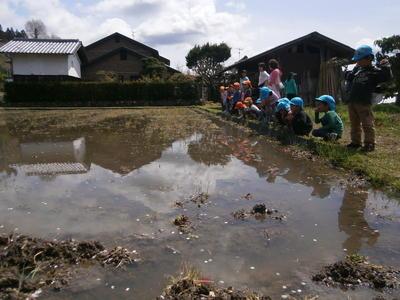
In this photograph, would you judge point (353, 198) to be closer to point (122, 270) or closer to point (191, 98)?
point (122, 270)

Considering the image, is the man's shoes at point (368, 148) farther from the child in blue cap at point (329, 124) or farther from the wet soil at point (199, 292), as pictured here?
the wet soil at point (199, 292)

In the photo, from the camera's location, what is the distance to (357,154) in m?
7.30

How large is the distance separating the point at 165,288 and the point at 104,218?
1721mm

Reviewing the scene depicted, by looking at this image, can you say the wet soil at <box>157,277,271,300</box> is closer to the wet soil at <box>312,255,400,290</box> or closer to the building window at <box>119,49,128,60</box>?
the wet soil at <box>312,255,400,290</box>

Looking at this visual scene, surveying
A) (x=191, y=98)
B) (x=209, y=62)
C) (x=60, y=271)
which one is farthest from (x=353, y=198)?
(x=209, y=62)

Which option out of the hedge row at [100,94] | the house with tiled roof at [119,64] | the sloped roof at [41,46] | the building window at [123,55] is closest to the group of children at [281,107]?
the hedge row at [100,94]

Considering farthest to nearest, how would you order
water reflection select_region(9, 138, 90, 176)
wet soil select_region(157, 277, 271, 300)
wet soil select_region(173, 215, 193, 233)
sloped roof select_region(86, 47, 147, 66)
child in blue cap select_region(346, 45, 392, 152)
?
1. sloped roof select_region(86, 47, 147, 66)
2. child in blue cap select_region(346, 45, 392, 152)
3. water reflection select_region(9, 138, 90, 176)
4. wet soil select_region(173, 215, 193, 233)
5. wet soil select_region(157, 277, 271, 300)

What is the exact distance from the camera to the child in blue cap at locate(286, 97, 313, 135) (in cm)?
965

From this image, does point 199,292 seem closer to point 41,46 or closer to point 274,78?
point 274,78

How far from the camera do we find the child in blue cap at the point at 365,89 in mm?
7770

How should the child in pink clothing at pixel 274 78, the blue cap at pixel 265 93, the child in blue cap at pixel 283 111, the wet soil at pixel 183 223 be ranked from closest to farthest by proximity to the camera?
the wet soil at pixel 183 223 → the child in blue cap at pixel 283 111 → the blue cap at pixel 265 93 → the child in pink clothing at pixel 274 78

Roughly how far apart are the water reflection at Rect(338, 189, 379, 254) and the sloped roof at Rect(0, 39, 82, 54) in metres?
29.9

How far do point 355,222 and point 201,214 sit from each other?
5.24 ft

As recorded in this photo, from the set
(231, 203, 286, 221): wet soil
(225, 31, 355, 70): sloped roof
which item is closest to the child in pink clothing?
(231, 203, 286, 221): wet soil
